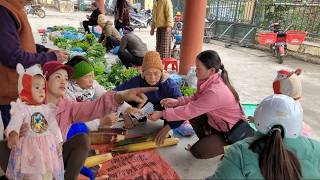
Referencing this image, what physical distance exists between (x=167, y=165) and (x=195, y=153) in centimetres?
33

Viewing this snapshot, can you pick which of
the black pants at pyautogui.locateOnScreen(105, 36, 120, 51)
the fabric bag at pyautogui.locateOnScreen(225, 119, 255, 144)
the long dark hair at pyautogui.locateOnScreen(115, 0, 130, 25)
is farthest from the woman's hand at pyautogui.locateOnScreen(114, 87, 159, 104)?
the black pants at pyautogui.locateOnScreen(105, 36, 120, 51)

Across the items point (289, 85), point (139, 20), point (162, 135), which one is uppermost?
point (289, 85)

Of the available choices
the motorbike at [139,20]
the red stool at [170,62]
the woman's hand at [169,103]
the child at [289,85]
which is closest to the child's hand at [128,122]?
Answer: the woman's hand at [169,103]

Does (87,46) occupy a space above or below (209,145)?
above

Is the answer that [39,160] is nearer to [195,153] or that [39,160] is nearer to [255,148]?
[255,148]

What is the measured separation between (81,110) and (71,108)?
76 millimetres

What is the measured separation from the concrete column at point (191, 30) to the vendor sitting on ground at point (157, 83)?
2.51 meters

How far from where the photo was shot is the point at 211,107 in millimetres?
2814

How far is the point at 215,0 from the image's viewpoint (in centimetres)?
1249

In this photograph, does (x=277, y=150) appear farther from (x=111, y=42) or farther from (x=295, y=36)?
(x=295, y=36)

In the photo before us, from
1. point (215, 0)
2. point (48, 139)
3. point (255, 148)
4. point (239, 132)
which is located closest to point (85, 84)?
point (48, 139)

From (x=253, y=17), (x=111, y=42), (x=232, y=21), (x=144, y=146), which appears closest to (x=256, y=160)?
(x=144, y=146)

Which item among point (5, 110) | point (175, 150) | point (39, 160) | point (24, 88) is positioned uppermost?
point (24, 88)

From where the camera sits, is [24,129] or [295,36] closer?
[24,129]
